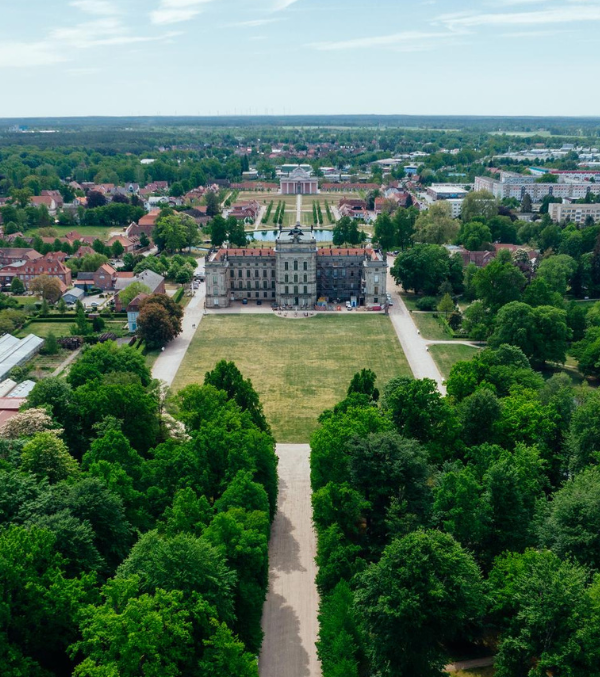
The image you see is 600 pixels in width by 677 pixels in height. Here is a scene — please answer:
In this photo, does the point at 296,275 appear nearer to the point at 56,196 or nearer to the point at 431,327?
the point at 431,327

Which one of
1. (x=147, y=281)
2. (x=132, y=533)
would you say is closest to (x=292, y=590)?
(x=132, y=533)

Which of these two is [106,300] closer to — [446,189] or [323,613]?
[323,613]

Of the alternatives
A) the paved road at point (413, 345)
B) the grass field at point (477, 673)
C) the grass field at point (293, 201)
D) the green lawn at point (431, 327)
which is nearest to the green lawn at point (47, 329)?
the paved road at point (413, 345)

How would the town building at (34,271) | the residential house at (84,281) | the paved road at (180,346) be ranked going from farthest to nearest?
the town building at (34,271) → the residential house at (84,281) → the paved road at (180,346)

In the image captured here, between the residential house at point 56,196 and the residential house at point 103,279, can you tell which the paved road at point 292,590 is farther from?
the residential house at point 56,196

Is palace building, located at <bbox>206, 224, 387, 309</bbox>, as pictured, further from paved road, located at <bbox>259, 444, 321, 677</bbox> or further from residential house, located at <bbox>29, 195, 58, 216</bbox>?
residential house, located at <bbox>29, 195, 58, 216</bbox>

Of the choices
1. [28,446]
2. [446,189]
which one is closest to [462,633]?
[28,446]
